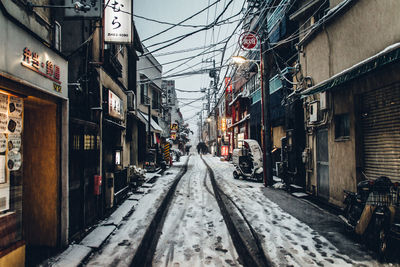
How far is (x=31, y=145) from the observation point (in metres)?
5.48

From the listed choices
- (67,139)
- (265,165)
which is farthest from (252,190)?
(67,139)

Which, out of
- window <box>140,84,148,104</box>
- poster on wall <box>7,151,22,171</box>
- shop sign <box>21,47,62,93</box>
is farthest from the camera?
window <box>140,84,148,104</box>

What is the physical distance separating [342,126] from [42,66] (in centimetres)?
962

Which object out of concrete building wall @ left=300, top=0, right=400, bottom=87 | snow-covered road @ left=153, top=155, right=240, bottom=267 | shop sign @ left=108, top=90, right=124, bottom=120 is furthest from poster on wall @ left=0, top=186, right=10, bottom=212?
concrete building wall @ left=300, top=0, right=400, bottom=87

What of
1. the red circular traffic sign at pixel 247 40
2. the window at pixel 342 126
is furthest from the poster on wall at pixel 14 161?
the red circular traffic sign at pixel 247 40

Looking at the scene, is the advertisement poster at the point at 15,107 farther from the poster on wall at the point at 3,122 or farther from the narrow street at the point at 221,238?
the narrow street at the point at 221,238

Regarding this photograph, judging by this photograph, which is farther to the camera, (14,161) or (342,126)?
(342,126)

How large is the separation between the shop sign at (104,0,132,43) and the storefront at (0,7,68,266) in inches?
128

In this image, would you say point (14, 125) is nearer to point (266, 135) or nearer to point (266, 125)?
point (266, 135)

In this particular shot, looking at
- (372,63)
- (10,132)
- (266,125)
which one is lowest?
(10,132)

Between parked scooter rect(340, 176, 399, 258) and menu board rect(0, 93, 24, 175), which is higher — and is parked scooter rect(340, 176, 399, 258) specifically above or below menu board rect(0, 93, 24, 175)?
below

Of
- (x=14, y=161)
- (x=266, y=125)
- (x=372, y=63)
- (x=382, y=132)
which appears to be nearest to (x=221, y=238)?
(x=14, y=161)

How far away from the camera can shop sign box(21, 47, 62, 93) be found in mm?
4248

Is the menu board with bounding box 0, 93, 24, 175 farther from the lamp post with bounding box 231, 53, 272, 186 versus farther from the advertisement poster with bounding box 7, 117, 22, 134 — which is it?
the lamp post with bounding box 231, 53, 272, 186
